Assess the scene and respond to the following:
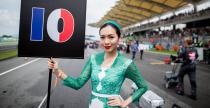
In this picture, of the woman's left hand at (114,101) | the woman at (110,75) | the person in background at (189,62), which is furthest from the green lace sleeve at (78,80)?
the person in background at (189,62)

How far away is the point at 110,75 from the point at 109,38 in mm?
369

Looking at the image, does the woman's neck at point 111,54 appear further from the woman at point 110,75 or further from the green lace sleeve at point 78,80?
the green lace sleeve at point 78,80

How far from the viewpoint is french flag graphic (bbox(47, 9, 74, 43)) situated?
2750mm

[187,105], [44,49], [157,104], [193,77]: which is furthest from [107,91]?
[193,77]

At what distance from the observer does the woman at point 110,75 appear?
2404 mm

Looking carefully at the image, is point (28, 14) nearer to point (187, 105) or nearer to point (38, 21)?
point (38, 21)

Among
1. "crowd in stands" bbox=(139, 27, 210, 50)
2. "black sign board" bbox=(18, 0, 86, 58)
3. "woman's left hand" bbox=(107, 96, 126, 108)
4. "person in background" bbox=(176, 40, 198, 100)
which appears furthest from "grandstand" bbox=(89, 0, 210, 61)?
"woman's left hand" bbox=(107, 96, 126, 108)

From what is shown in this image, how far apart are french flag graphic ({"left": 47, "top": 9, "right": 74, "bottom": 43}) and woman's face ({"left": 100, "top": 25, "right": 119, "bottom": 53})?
471mm

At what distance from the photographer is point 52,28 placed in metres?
2.76

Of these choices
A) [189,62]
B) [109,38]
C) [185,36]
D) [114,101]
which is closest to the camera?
[114,101]

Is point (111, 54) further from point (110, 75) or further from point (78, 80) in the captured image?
point (78, 80)

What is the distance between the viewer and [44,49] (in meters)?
2.74

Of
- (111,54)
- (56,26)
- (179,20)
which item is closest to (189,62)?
(111,54)

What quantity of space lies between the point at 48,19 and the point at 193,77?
21.4ft
